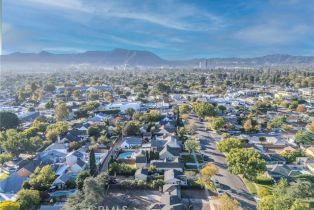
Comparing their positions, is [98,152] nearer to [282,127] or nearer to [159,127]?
[159,127]

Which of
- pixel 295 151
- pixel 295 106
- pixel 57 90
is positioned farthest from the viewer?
pixel 57 90

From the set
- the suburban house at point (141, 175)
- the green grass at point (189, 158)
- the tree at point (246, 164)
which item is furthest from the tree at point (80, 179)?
the tree at point (246, 164)

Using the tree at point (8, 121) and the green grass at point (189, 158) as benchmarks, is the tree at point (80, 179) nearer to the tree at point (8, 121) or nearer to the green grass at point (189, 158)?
the green grass at point (189, 158)

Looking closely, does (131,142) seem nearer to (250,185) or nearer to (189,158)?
(189,158)

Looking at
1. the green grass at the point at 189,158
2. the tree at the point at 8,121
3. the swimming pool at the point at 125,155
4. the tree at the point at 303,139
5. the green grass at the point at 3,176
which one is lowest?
the green grass at the point at 3,176

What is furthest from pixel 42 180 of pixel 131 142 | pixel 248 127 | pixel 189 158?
pixel 248 127

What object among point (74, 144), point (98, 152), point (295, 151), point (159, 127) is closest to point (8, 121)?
point (74, 144)

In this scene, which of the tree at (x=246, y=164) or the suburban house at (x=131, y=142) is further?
the suburban house at (x=131, y=142)
